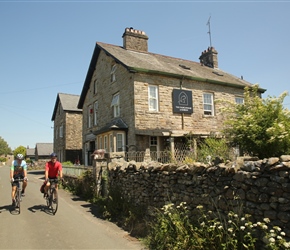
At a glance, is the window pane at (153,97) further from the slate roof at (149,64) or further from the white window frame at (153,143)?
the white window frame at (153,143)

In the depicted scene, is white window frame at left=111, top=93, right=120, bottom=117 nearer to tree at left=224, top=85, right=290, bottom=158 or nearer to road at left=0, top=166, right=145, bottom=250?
road at left=0, top=166, right=145, bottom=250

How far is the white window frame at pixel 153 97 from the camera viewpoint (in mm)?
16625

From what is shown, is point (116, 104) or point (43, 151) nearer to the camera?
point (116, 104)

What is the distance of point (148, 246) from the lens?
18.7 feet

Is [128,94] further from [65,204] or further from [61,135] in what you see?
[61,135]

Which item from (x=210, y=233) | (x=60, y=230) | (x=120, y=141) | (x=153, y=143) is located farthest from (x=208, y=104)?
(x=210, y=233)

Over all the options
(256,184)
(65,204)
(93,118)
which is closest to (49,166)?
(65,204)

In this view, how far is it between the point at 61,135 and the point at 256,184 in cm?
3100

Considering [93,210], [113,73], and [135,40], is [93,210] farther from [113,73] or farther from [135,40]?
[135,40]

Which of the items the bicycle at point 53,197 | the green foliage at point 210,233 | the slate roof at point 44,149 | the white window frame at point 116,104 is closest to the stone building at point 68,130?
the white window frame at point 116,104

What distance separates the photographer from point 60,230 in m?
6.73

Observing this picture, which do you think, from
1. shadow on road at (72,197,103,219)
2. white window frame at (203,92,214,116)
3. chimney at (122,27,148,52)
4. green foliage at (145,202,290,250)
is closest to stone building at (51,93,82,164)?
chimney at (122,27,148,52)

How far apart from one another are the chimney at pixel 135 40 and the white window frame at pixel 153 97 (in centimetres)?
559

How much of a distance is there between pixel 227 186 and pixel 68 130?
1111 inches
